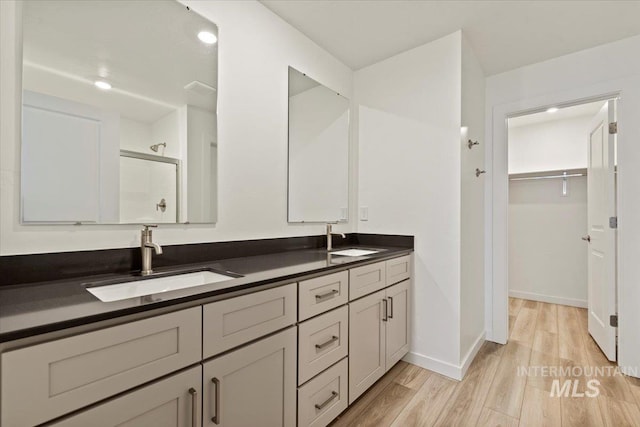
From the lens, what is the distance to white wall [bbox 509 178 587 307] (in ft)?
11.8

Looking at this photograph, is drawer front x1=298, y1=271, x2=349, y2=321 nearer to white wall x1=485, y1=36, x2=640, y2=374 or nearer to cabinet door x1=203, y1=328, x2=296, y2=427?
cabinet door x1=203, y1=328, x2=296, y2=427

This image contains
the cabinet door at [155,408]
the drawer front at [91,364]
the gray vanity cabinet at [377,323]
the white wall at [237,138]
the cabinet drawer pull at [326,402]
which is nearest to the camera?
the drawer front at [91,364]

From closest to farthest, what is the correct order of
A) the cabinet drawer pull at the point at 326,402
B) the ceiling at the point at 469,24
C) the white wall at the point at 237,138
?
the white wall at the point at 237,138 < the cabinet drawer pull at the point at 326,402 < the ceiling at the point at 469,24

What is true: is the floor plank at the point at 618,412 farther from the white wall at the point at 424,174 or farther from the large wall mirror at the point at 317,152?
the large wall mirror at the point at 317,152

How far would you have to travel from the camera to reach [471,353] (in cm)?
230

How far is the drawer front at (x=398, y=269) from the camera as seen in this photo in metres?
1.99

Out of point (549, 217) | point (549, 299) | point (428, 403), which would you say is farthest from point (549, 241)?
point (428, 403)

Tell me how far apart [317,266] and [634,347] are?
245 centimetres

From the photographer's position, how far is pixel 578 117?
363 centimetres

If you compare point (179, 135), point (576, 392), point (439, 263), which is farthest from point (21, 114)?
point (576, 392)

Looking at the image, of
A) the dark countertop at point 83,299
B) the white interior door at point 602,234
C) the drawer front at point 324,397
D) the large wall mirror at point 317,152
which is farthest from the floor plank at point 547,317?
the dark countertop at point 83,299

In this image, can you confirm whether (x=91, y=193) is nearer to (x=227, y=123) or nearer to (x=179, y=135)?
(x=179, y=135)

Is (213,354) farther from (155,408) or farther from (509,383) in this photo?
A: (509,383)

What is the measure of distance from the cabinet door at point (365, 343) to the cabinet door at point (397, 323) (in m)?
0.09
